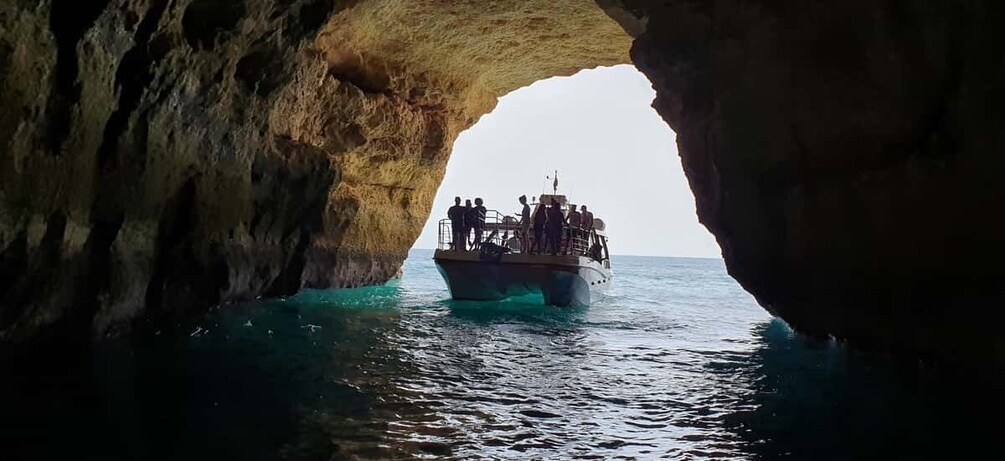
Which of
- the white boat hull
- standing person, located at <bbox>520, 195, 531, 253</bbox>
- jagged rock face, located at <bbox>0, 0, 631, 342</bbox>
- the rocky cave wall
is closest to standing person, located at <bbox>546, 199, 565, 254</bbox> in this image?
the white boat hull

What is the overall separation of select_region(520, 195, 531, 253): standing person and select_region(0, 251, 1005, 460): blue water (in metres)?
6.90

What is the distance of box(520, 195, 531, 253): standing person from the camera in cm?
1733

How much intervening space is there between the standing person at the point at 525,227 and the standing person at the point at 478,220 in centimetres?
98

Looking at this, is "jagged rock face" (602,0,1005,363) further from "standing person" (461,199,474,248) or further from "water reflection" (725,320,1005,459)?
"standing person" (461,199,474,248)

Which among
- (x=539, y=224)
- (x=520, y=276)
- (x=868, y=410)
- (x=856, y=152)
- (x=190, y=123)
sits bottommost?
(x=868, y=410)

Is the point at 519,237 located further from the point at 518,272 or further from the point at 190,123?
the point at 190,123

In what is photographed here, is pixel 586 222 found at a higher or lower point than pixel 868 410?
higher

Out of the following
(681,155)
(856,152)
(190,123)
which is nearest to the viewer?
(856,152)

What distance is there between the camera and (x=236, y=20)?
27.6 ft

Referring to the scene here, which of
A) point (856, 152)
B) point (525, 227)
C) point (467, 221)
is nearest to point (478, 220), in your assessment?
point (467, 221)

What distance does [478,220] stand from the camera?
17.2 m

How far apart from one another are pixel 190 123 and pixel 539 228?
9.12 meters

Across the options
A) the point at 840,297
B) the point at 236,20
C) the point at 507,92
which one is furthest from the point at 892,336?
the point at 507,92

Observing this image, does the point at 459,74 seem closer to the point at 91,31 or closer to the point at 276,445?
the point at 91,31
